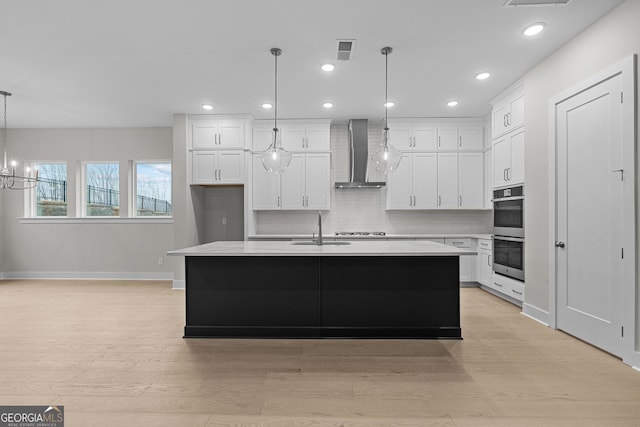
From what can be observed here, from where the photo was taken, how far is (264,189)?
19.2 ft

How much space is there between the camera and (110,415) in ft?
6.55

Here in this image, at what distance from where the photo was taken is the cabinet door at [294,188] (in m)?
5.83

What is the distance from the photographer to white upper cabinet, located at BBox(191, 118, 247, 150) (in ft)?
18.6

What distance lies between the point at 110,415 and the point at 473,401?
2190 mm

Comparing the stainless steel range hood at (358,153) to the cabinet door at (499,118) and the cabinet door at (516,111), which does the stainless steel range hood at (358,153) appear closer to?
the cabinet door at (499,118)


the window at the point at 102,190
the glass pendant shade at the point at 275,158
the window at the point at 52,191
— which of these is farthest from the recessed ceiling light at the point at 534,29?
the window at the point at 52,191

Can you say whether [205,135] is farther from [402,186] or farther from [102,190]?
[402,186]

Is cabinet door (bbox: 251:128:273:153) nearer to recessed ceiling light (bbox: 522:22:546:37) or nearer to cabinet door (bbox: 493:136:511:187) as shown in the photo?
cabinet door (bbox: 493:136:511:187)

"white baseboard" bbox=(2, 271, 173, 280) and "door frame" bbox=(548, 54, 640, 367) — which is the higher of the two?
"door frame" bbox=(548, 54, 640, 367)

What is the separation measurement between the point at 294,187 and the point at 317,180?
412mm

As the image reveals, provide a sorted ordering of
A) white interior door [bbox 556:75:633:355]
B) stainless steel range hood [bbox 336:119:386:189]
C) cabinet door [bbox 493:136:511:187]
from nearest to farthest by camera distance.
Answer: white interior door [bbox 556:75:633:355]
cabinet door [bbox 493:136:511:187]
stainless steel range hood [bbox 336:119:386:189]

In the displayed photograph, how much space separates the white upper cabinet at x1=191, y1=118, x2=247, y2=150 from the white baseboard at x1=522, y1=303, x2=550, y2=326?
185 inches

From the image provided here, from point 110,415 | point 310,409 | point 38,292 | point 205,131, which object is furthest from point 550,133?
point 38,292

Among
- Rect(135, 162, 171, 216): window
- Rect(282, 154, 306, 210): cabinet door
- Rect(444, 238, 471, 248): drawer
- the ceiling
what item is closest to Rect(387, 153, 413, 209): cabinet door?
Rect(444, 238, 471, 248): drawer
